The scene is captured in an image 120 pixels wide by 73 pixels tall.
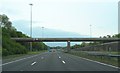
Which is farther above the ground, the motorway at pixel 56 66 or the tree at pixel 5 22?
the tree at pixel 5 22

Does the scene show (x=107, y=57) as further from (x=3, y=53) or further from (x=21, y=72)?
(x=3, y=53)

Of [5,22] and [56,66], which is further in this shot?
[5,22]

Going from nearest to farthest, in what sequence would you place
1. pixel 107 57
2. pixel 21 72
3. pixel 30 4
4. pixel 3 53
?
pixel 21 72 → pixel 107 57 → pixel 3 53 → pixel 30 4

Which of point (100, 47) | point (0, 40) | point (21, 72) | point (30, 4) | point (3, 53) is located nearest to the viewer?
point (21, 72)

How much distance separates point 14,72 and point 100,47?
13271 cm

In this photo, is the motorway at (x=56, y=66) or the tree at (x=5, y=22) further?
the tree at (x=5, y=22)

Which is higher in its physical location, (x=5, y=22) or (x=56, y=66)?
(x=5, y=22)

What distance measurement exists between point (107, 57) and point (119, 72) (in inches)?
758

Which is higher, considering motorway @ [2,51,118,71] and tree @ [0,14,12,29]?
tree @ [0,14,12,29]

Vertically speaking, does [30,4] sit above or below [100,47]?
above

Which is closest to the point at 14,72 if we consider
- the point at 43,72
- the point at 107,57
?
the point at 43,72

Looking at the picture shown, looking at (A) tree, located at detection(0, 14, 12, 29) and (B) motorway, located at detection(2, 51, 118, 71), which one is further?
(A) tree, located at detection(0, 14, 12, 29)

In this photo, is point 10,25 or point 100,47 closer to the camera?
point 10,25

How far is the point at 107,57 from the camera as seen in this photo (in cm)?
3694
